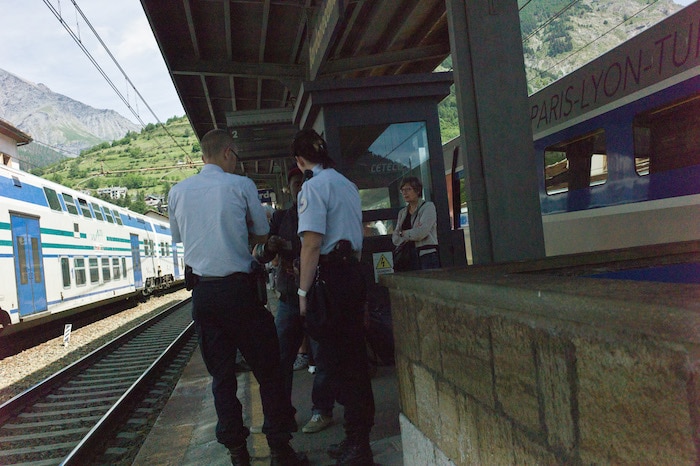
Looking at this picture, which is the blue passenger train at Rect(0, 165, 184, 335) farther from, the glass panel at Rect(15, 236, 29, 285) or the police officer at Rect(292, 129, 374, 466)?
the police officer at Rect(292, 129, 374, 466)

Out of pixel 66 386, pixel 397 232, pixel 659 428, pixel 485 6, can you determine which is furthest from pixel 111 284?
pixel 659 428

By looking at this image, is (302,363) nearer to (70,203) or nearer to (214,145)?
(214,145)

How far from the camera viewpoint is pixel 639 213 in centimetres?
663

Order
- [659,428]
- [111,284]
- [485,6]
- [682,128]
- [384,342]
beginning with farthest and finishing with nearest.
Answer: [111,284], [682,128], [384,342], [485,6], [659,428]

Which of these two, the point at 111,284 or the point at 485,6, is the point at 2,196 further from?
the point at 485,6

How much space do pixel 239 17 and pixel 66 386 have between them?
5.68 metres

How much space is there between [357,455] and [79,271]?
13.5m

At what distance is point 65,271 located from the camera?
1348cm

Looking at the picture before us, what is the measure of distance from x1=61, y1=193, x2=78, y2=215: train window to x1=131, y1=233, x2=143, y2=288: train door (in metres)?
5.97

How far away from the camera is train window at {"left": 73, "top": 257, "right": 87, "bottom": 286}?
14262 millimetres

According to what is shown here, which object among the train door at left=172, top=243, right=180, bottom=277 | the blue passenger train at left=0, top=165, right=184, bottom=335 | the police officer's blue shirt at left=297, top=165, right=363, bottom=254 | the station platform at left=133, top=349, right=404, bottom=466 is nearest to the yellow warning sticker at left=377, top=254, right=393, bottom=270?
the station platform at left=133, top=349, right=404, bottom=466

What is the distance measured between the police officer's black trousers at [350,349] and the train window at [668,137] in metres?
4.67

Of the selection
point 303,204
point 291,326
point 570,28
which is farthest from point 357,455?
point 570,28

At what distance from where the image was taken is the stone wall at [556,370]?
3.77 ft
